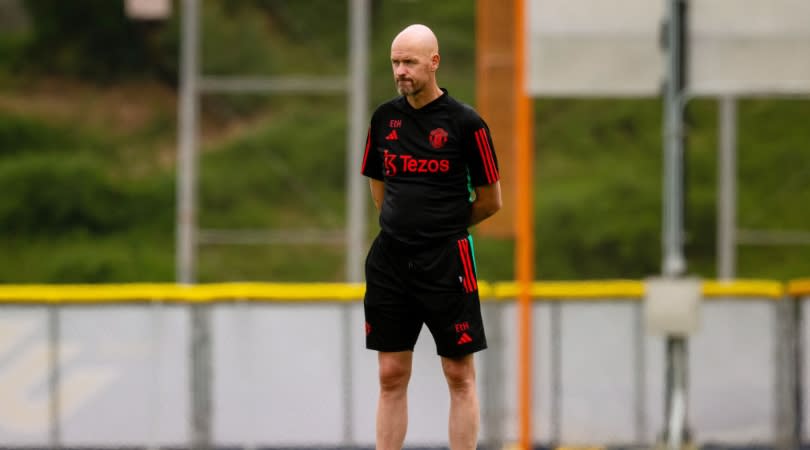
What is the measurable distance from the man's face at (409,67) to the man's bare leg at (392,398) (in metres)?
0.87

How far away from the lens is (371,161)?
14.1 feet

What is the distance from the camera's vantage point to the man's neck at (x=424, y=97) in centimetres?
410

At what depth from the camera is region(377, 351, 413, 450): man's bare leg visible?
4.28m

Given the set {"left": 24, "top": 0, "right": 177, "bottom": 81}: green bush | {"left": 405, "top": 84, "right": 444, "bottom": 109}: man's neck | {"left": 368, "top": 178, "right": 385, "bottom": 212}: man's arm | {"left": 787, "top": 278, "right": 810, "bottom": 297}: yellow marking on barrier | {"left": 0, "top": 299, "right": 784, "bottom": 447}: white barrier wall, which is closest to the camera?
{"left": 405, "top": 84, "right": 444, "bottom": 109}: man's neck

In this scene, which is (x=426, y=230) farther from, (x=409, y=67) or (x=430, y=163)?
(x=409, y=67)

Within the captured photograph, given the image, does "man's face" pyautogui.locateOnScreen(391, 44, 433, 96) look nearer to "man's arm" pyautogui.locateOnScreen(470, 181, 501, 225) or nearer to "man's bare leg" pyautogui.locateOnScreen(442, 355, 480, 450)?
"man's arm" pyautogui.locateOnScreen(470, 181, 501, 225)

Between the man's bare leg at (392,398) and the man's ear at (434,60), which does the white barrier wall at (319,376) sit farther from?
the man's ear at (434,60)

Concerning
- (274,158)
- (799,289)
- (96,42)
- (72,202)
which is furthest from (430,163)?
(96,42)

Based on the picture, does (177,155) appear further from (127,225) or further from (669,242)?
(669,242)

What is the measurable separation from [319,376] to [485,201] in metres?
5.48

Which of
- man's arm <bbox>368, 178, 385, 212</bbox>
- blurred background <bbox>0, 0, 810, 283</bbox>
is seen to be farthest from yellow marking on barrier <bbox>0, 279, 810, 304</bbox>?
blurred background <bbox>0, 0, 810, 283</bbox>

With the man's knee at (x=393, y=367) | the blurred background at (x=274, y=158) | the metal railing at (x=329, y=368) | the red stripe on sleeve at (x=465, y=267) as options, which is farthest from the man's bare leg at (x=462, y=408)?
the blurred background at (x=274, y=158)

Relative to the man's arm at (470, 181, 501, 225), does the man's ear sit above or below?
above

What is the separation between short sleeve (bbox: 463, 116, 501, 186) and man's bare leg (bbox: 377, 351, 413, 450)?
61 cm
